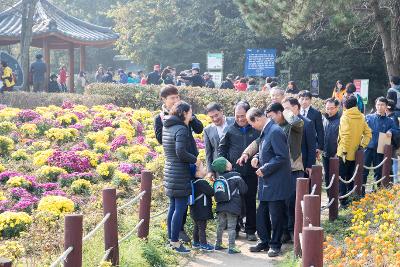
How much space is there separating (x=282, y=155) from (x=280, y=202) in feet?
1.81

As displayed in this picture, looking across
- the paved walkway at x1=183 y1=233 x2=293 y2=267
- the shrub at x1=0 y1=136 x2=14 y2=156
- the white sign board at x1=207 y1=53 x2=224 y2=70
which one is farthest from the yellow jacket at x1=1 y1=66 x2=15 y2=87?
the paved walkway at x1=183 y1=233 x2=293 y2=267

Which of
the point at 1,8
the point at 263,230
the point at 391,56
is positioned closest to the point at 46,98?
the point at 391,56

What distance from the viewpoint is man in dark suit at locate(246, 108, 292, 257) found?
7562 millimetres

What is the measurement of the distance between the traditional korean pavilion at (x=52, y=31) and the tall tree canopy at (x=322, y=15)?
7572 millimetres

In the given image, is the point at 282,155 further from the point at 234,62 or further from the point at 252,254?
the point at 234,62

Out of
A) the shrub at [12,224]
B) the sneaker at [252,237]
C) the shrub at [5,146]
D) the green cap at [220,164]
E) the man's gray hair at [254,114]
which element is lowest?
the sneaker at [252,237]

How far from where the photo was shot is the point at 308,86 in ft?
101

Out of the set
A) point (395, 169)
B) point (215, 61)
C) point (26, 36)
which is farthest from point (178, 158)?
point (215, 61)

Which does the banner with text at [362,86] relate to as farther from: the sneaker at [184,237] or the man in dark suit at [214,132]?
the sneaker at [184,237]

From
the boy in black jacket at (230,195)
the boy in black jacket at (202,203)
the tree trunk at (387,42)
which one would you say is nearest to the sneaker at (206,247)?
the boy in black jacket at (202,203)

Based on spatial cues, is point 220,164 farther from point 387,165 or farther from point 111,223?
point 387,165

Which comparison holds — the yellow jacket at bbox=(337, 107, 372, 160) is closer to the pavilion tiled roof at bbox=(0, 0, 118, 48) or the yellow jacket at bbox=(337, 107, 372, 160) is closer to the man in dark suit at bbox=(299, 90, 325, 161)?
the man in dark suit at bbox=(299, 90, 325, 161)

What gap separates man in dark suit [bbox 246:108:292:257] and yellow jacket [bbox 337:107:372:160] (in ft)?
9.10

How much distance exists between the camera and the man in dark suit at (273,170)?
7.56 m
